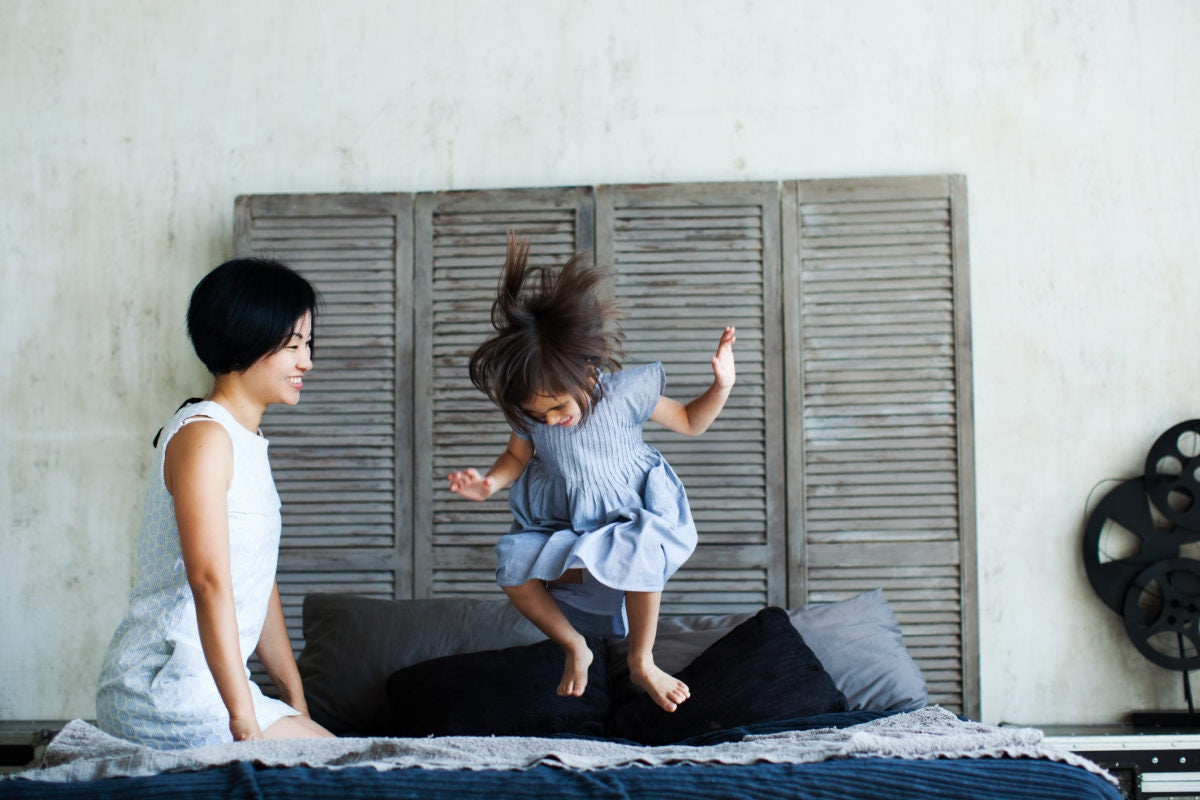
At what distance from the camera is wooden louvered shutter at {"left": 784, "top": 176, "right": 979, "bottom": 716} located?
3.03 m

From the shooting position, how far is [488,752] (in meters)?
1.84

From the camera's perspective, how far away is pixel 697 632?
Result: 2.67 m

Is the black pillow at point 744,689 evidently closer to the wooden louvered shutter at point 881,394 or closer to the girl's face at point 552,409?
the wooden louvered shutter at point 881,394

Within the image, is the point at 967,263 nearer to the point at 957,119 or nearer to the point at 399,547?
the point at 957,119

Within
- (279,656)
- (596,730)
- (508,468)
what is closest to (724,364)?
(508,468)

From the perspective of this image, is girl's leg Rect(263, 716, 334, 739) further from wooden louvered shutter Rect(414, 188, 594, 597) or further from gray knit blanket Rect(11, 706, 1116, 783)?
wooden louvered shutter Rect(414, 188, 594, 597)

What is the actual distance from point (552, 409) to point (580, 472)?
17 cm

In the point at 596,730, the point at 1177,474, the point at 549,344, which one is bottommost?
the point at 596,730

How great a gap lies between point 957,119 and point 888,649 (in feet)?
5.18

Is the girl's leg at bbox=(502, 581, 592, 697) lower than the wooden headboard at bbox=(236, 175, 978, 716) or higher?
lower

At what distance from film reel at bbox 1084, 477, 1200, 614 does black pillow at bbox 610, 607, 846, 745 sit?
3.60ft

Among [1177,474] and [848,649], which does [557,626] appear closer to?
[848,649]

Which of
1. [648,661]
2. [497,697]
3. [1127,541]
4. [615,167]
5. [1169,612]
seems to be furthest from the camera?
[615,167]

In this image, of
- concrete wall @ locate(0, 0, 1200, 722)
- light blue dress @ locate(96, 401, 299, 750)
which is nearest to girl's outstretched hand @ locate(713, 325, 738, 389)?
light blue dress @ locate(96, 401, 299, 750)
